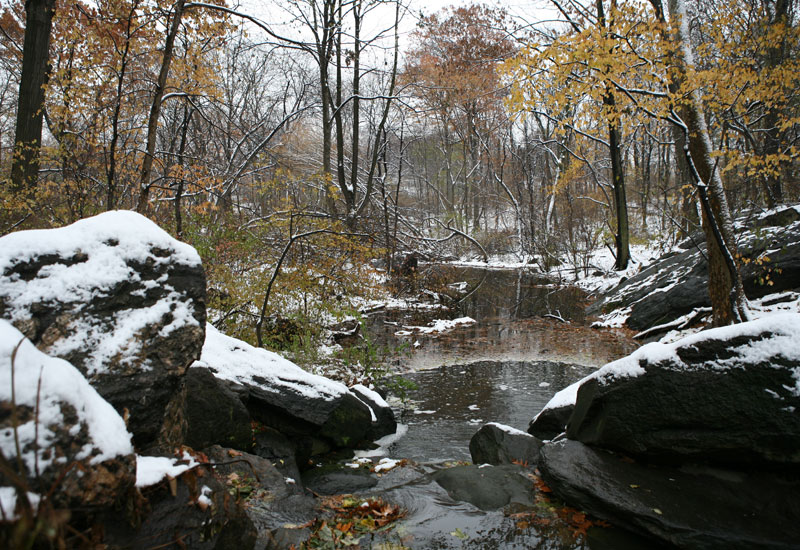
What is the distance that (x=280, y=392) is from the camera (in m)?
4.84

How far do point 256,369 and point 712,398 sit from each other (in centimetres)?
415

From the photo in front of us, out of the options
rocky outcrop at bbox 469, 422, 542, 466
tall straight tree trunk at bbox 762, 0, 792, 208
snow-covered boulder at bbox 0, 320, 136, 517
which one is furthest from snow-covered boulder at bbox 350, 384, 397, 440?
tall straight tree trunk at bbox 762, 0, 792, 208

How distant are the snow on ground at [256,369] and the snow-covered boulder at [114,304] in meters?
1.85

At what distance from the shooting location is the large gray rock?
288 cm

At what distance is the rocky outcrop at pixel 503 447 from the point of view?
4691mm

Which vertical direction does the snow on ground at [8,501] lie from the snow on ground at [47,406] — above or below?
below

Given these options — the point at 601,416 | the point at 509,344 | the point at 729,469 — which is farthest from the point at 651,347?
the point at 509,344

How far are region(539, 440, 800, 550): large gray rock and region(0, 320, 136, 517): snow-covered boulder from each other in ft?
10.2

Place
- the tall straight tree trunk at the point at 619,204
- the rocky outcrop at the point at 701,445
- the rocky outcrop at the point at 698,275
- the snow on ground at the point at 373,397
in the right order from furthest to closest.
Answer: the tall straight tree trunk at the point at 619,204 < the rocky outcrop at the point at 698,275 < the snow on ground at the point at 373,397 < the rocky outcrop at the point at 701,445

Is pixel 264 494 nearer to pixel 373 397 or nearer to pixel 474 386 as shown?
pixel 373 397

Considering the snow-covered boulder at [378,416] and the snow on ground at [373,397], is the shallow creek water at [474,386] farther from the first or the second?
the snow on ground at [373,397]

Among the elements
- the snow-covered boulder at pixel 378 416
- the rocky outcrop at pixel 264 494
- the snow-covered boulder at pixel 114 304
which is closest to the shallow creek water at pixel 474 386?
the snow-covered boulder at pixel 378 416

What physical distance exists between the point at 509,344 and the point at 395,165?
78.5 feet

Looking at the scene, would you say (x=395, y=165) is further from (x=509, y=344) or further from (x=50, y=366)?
(x=50, y=366)
